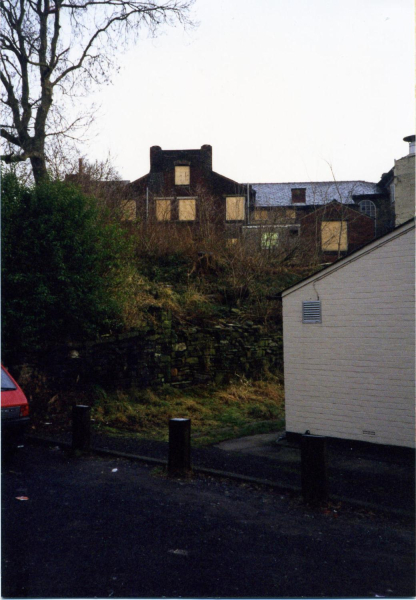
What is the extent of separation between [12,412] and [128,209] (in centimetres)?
1399

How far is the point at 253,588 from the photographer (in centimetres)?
437

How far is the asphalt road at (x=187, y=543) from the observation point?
441 cm

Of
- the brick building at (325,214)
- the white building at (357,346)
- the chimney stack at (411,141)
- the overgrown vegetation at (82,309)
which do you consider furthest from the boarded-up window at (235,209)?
the white building at (357,346)

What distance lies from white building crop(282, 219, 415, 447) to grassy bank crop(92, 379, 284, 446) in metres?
1.93

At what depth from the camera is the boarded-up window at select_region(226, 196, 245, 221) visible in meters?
28.5

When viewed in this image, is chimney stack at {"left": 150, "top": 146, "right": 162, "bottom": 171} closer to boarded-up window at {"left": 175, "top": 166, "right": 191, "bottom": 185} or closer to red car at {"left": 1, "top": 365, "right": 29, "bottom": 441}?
boarded-up window at {"left": 175, "top": 166, "right": 191, "bottom": 185}

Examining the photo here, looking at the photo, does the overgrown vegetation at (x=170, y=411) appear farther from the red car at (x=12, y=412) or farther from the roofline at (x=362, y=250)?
the roofline at (x=362, y=250)

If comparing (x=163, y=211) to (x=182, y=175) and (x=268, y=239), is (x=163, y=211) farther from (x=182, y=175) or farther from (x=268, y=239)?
(x=182, y=175)

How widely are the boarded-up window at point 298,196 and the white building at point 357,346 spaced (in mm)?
38651

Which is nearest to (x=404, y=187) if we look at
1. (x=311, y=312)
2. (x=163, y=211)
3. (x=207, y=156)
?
(x=311, y=312)

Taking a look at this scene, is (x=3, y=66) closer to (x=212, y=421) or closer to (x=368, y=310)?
(x=212, y=421)

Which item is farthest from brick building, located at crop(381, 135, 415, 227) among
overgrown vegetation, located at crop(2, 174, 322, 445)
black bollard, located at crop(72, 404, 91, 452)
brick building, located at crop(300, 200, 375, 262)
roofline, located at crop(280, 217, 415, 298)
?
brick building, located at crop(300, 200, 375, 262)

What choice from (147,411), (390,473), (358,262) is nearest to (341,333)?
(358,262)

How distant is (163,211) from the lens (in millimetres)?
26078
